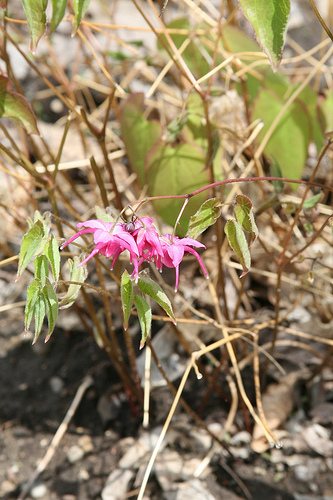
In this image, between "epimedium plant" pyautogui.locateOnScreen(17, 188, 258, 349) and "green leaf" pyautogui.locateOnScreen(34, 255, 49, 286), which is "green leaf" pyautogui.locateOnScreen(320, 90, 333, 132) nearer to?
"epimedium plant" pyautogui.locateOnScreen(17, 188, 258, 349)

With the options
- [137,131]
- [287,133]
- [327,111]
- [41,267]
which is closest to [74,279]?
[41,267]

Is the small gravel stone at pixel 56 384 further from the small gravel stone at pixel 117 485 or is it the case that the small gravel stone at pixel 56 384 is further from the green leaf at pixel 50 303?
the green leaf at pixel 50 303

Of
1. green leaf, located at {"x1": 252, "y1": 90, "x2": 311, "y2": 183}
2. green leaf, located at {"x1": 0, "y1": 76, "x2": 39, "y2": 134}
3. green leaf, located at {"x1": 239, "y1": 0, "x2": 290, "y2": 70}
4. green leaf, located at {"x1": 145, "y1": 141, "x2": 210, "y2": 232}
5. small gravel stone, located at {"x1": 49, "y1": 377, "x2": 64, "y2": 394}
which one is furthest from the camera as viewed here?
small gravel stone, located at {"x1": 49, "y1": 377, "x2": 64, "y2": 394}

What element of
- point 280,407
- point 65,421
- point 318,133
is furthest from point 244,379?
point 318,133

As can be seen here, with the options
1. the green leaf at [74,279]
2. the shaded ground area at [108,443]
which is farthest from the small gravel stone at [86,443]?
the green leaf at [74,279]

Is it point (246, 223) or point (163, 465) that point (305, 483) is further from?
point (246, 223)

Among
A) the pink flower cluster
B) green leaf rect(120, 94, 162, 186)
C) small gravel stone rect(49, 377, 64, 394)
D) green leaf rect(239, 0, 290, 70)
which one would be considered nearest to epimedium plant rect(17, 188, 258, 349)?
the pink flower cluster
